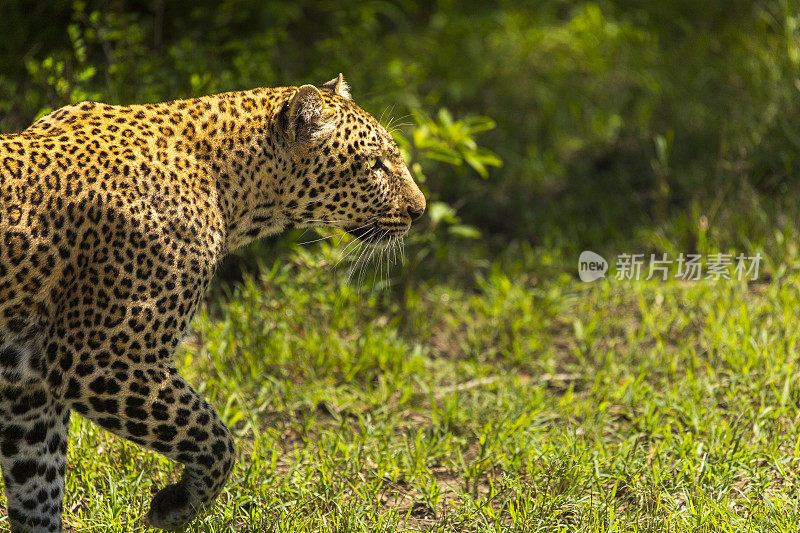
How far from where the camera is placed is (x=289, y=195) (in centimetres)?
431

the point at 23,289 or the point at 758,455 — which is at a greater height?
the point at 23,289

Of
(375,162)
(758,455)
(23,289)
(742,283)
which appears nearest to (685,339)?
(742,283)

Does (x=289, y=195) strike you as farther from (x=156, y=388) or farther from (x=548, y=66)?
(x=548, y=66)

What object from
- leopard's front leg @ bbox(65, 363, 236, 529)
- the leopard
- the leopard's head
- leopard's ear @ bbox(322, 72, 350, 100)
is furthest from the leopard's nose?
leopard's front leg @ bbox(65, 363, 236, 529)

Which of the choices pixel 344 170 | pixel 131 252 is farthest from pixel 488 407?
pixel 131 252

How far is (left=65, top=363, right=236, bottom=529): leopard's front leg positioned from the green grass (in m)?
0.31

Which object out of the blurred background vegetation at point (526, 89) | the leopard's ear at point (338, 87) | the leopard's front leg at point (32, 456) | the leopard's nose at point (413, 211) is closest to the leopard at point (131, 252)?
the leopard's front leg at point (32, 456)

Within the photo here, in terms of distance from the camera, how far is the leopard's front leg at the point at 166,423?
372 centimetres

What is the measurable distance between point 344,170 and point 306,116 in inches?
13.5

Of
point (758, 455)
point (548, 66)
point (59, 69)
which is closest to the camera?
point (758, 455)

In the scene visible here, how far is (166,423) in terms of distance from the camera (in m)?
3.80

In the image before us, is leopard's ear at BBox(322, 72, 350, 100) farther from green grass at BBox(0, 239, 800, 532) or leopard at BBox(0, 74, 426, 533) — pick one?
green grass at BBox(0, 239, 800, 532)

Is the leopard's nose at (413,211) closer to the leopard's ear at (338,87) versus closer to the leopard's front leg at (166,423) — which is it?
the leopard's ear at (338,87)

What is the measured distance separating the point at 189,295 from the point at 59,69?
96.6 inches
